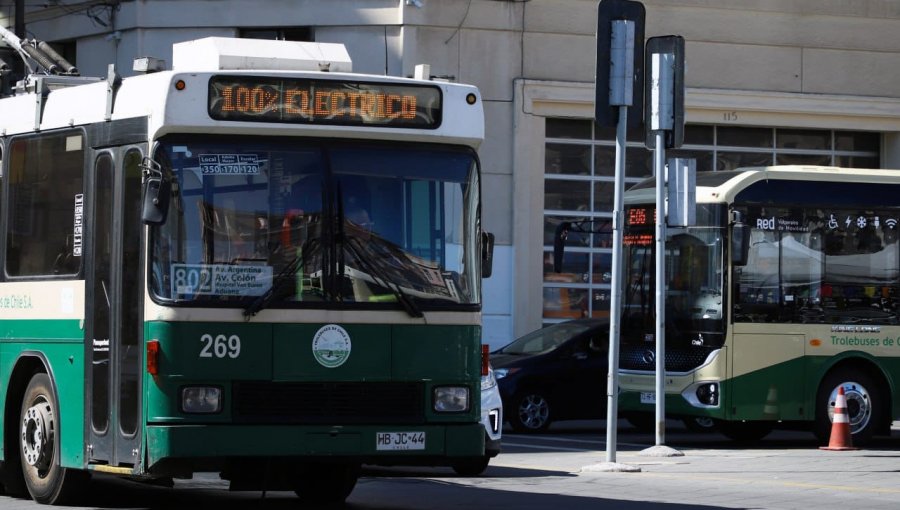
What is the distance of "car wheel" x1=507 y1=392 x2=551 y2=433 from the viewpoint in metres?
21.4

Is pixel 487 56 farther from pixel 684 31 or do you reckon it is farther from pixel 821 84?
pixel 821 84

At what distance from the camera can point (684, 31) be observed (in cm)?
2897

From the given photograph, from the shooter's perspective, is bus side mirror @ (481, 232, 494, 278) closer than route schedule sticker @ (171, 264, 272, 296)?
No

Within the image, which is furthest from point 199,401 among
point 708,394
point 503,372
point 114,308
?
point 503,372

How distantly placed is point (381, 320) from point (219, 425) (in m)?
1.25

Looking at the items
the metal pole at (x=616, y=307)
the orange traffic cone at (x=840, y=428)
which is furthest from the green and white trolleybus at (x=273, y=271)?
the orange traffic cone at (x=840, y=428)

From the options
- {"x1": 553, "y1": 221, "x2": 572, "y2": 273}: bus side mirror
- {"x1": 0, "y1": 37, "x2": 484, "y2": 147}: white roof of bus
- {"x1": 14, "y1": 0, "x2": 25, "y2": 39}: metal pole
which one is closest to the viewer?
{"x1": 0, "y1": 37, "x2": 484, "y2": 147}: white roof of bus

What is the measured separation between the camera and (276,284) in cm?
1050

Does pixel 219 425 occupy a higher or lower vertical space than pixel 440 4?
lower

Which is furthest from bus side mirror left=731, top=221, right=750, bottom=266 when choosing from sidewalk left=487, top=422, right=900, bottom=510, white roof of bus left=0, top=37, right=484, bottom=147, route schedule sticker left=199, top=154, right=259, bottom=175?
route schedule sticker left=199, top=154, right=259, bottom=175

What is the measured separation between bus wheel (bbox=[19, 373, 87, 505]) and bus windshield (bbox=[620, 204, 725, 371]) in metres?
9.37

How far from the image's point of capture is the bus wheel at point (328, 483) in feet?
41.4

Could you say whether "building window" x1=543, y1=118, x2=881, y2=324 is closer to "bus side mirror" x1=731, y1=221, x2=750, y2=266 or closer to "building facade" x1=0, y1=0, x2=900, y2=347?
"building facade" x1=0, y1=0, x2=900, y2=347

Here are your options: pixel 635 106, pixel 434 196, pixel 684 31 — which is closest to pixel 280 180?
pixel 434 196
